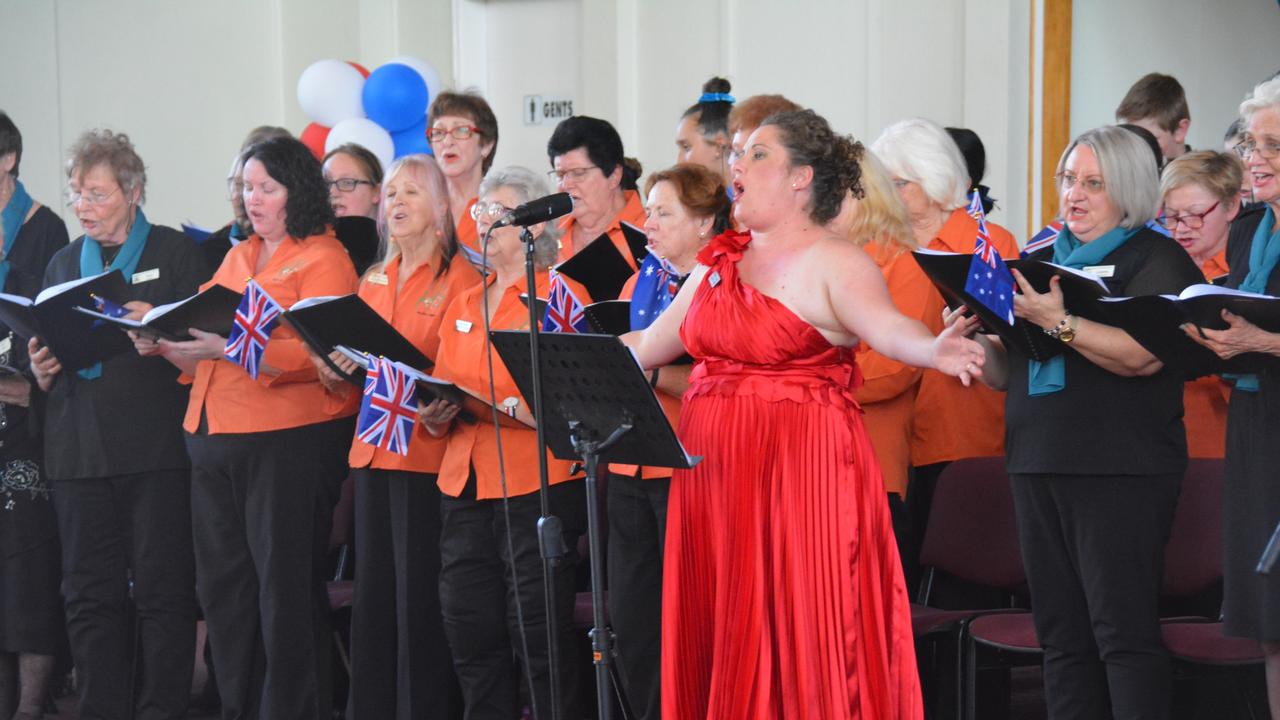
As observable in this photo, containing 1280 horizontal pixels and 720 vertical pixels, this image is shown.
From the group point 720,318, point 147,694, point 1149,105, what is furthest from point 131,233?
point 1149,105

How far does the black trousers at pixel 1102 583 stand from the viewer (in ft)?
11.2

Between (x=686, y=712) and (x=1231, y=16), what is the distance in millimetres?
6614

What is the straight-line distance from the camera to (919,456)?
15.0 feet

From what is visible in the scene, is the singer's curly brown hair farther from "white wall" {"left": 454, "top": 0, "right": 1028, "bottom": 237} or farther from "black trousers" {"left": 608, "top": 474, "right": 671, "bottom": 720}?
"white wall" {"left": 454, "top": 0, "right": 1028, "bottom": 237}

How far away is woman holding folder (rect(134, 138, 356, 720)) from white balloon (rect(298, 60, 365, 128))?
2876mm

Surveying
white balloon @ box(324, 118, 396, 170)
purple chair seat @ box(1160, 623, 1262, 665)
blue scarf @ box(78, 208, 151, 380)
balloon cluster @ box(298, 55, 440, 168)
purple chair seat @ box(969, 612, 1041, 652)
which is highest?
balloon cluster @ box(298, 55, 440, 168)

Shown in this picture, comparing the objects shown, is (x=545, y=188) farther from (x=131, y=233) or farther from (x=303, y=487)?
(x=131, y=233)

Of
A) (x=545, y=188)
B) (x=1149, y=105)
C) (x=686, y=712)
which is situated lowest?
(x=686, y=712)

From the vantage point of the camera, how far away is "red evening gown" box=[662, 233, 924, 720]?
3230 millimetres

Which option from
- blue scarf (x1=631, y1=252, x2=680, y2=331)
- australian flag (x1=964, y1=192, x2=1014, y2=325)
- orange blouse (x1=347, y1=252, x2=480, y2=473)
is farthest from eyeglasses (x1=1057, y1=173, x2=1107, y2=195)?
orange blouse (x1=347, y1=252, x2=480, y2=473)

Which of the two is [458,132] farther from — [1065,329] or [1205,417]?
[1205,417]

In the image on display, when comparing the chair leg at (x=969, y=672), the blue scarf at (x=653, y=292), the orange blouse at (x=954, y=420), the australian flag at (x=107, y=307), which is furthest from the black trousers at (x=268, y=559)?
the chair leg at (x=969, y=672)

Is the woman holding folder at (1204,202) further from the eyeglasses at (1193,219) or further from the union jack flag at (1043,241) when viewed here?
the union jack flag at (1043,241)

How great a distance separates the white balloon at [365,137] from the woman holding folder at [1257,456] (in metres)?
4.48
